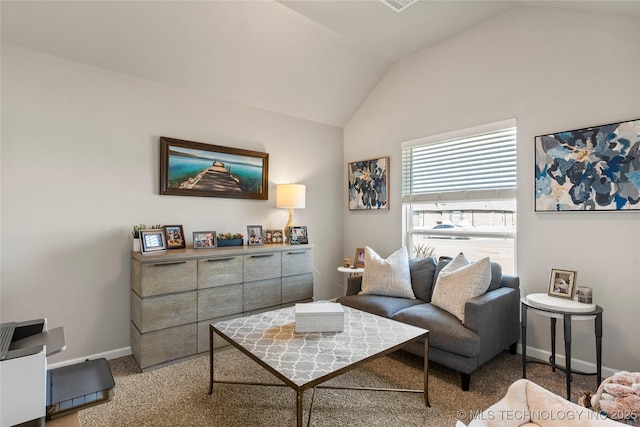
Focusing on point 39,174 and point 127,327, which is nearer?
point 39,174

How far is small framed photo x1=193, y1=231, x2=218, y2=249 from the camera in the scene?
3.07 m

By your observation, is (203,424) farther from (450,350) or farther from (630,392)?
(630,392)

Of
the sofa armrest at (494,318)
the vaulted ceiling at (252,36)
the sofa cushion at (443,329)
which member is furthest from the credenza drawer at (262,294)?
the vaulted ceiling at (252,36)

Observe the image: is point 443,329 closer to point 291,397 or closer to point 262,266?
point 291,397

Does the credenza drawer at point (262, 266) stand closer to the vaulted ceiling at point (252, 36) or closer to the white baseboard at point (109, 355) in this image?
the white baseboard at point (109, 355)

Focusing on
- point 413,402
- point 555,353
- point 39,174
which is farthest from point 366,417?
point 39,174

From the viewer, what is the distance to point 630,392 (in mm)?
1276

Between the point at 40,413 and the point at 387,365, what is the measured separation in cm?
223

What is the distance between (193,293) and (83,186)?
1.28 m

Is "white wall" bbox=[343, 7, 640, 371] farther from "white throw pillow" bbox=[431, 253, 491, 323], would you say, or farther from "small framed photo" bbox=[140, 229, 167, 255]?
"small framed photo" bbox=[140, 229, 167, 255]

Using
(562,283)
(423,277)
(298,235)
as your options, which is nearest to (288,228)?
(298,235)

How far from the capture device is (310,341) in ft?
6.23

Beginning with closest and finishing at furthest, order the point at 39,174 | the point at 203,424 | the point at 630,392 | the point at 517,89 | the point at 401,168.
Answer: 1. the point at 630,392
2. the point at 203,424
3. the point at 39,174
4. the point at 517,89
5. the point at 401,168

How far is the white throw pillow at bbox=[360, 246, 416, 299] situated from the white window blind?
2.93 feet
